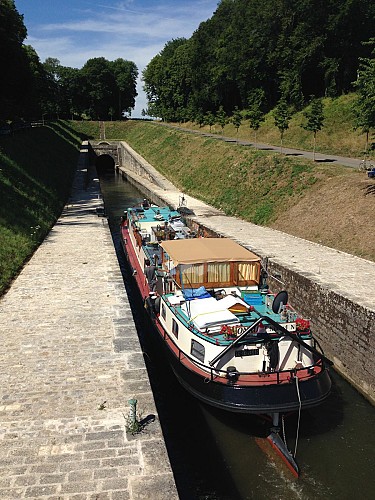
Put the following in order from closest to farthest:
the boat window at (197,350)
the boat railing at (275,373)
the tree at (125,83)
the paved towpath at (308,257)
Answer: the boat railing at (275,373) → the boat window at (197,350) → the paved towpath at (308,257) → the tree at (125,83)

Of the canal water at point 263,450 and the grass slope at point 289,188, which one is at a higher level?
the grass slope at point 289,188

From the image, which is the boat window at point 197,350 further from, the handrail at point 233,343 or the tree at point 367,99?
the tree at point 367,99

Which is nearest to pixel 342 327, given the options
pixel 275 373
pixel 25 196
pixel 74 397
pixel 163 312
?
pixel 275 373

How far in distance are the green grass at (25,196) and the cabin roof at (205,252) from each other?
6045 mm

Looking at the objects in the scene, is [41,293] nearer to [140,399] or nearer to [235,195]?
[140,399]

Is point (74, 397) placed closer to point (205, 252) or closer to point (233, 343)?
point (233, 343)

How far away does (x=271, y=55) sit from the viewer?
5619 cm

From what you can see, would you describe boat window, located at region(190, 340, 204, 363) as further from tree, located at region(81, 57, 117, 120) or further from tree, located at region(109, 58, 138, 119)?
tree, located at region(109, 58, 138, 119)

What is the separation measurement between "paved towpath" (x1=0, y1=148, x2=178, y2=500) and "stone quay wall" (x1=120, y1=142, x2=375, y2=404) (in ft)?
17.6

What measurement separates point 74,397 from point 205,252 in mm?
6155

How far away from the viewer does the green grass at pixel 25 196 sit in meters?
17.5

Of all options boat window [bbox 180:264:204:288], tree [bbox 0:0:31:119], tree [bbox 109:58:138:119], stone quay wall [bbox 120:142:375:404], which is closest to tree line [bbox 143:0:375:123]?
tree [bbox 109:58:138:119]

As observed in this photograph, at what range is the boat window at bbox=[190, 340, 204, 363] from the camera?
403 inches

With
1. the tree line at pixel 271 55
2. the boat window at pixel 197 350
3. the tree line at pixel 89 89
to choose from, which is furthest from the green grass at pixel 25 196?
the tree line at pixel 89 89
